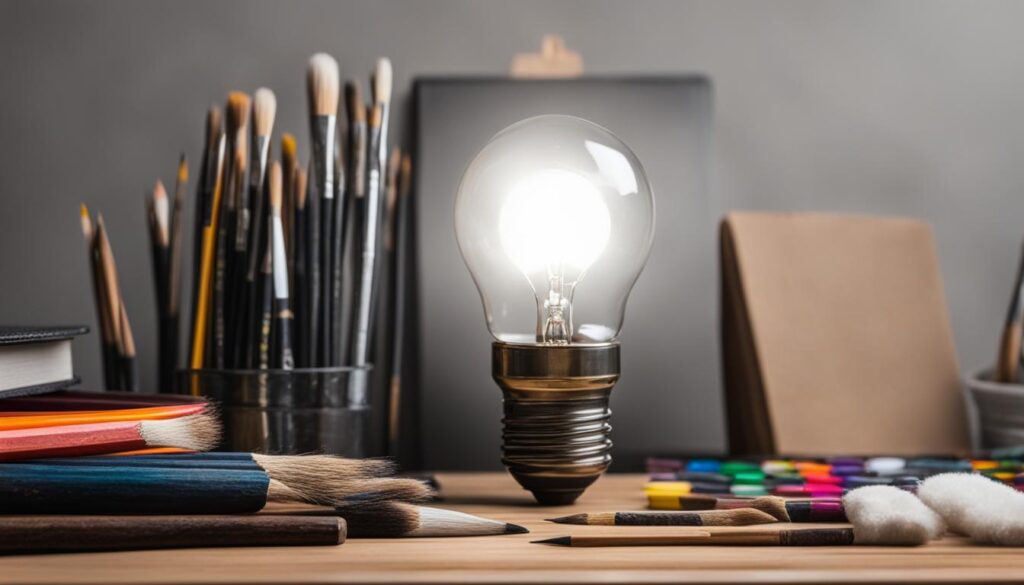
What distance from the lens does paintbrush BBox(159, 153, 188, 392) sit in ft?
2.55

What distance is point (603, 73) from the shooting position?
105 cm

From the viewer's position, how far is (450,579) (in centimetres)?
46

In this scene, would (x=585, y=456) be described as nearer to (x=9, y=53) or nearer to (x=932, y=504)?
(x=932, y=504)

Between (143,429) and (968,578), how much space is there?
1.54ft

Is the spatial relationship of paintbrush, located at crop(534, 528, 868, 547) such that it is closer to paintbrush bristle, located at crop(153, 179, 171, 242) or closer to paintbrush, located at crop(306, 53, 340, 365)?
paintbrush, located at crop(306, 53, 340, 365)

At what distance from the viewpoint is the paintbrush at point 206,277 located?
28.8 inches

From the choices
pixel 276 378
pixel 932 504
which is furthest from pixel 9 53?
pixel 932 504

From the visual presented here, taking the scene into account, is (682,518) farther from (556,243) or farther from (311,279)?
(311,279)

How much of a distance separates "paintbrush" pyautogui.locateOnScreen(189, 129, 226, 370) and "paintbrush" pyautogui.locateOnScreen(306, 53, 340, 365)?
7 centimetres

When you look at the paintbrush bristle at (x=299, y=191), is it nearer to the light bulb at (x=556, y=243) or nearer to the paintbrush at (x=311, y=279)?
the paintbrush at (x=311, y=279)

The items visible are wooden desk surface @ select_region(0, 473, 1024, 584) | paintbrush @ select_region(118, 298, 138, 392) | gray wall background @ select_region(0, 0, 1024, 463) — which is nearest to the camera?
wooden desk surface @ select_region(0, 473, 1024, 584)

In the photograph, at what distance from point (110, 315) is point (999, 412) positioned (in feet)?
2.61

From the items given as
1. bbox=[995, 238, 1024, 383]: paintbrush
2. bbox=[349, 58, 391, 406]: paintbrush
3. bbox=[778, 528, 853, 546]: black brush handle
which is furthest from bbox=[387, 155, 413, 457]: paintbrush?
bbox=[995, 238, 1024, 383]: paintbrush

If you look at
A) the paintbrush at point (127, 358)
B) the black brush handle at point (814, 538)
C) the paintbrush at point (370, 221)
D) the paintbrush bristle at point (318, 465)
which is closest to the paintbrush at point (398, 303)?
the paintbrush at point (370, 221)
